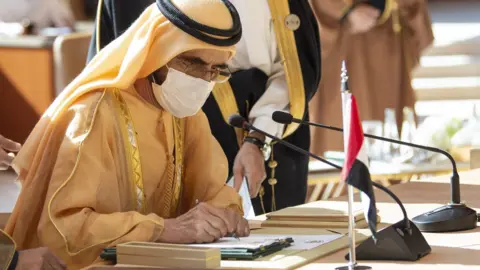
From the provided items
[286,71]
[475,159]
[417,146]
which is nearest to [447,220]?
[417,146]

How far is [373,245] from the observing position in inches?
120

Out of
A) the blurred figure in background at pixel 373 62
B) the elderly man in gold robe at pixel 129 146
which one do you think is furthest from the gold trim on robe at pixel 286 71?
the blurred figure in background at pixel 373 62

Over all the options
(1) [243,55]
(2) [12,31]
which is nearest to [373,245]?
(1) [243,55]

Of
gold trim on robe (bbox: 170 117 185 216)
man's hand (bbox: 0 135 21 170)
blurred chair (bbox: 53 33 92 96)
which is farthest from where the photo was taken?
blurred chair (bbox: 53 33 92 96)

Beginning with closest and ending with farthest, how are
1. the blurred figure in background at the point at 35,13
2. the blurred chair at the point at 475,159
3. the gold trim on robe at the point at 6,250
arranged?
the gold trim on robe at the point at 6,250 < the blurred chair at the point at 475,159 < the blurred figure in background at the point at 35,13

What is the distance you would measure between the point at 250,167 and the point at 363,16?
9.93 feet

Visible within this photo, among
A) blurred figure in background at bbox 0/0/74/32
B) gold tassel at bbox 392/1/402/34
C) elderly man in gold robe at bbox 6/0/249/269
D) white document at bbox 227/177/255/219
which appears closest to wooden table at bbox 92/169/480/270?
elderly man in gold robe at bbox 6/0/249/269

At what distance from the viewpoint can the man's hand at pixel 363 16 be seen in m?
7.18

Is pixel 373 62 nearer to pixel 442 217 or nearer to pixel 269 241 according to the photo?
pixel 442 217

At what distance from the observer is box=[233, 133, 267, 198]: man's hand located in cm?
443

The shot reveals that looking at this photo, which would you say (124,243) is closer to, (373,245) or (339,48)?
(373,245)

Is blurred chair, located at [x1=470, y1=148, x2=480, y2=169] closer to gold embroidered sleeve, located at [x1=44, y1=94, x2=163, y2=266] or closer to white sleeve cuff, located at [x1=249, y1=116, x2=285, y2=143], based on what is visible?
white sleeve cuff, located at [x1=249, y1=116, x2=285, y2=143]

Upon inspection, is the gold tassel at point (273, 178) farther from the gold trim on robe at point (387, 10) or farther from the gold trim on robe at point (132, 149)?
the gold trim on robe at point (387, 10)

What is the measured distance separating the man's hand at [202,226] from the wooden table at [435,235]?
0.94 ft
